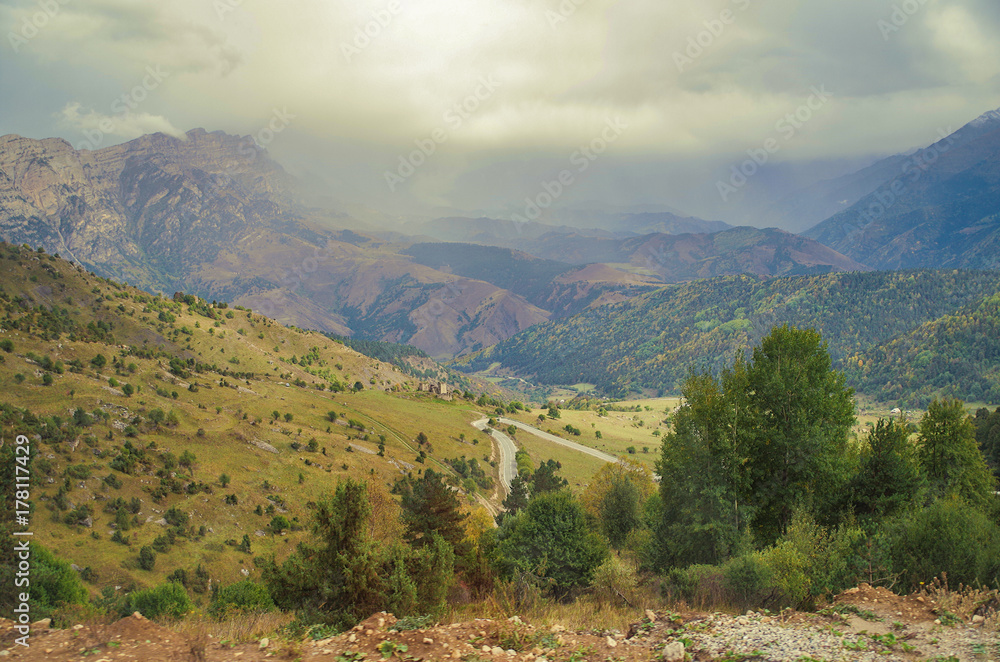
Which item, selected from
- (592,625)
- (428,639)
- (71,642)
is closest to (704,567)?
(592,625)

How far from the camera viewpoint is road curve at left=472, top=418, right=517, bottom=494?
98500mm

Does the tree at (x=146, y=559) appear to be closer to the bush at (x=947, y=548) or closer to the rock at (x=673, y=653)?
the rock at (x=673, y=653)

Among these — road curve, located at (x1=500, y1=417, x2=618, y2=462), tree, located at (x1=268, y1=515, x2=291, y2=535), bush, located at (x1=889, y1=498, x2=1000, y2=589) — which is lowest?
road curve, located at (x1=500, y1=417, x2=618, y2=462)

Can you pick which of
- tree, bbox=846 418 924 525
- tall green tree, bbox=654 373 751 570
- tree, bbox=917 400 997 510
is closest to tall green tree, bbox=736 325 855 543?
tall green tree, bbox=654 373 751 570

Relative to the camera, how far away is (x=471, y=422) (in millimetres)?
136125

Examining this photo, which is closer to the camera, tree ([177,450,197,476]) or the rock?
the rock

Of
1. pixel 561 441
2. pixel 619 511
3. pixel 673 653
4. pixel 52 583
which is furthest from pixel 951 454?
pixel 561 441

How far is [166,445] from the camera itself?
198 ft

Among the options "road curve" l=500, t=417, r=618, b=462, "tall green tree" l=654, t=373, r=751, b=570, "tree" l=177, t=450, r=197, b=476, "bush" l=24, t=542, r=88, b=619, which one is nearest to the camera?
"bush" l=24, t=542, r=88, b=619

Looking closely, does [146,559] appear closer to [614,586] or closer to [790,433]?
[614,586]

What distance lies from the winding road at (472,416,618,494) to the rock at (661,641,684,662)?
268 feet

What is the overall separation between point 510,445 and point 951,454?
90.1 m

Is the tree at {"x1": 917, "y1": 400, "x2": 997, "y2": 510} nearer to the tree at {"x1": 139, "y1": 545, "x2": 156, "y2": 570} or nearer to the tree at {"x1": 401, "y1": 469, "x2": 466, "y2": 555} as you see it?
the tree at {"x1": 401, "y1": 469, "x2": 466, "y2": 555}

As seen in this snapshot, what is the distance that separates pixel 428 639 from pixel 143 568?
40621mm
